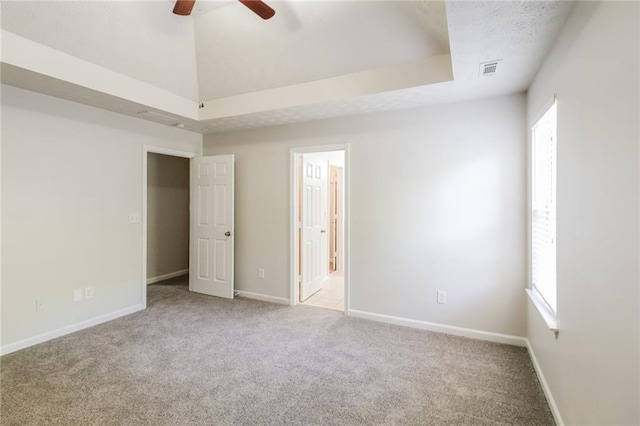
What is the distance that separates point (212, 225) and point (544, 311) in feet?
12.8

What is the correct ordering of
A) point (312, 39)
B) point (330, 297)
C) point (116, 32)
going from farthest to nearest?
point (330, 297)
point (312, 39)
point (116, 32)

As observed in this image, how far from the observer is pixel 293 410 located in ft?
6.59

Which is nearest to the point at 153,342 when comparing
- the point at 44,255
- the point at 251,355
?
the point at 251,355

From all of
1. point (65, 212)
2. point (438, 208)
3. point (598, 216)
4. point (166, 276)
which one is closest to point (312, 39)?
point (438, 208)

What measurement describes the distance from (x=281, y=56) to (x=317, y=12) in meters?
0.58

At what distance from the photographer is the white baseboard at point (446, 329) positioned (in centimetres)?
295

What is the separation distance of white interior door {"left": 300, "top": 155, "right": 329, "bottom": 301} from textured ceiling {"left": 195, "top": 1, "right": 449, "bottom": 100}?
4.33 feet

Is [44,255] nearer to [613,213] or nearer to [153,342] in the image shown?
[153,342]

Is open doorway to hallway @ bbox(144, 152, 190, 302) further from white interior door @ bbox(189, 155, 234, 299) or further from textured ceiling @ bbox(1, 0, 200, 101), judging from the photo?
textured ceiling @ bbox(1, 0, 200, 101)

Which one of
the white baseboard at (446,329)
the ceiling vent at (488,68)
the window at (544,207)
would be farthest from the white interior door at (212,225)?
the window at (544,207)

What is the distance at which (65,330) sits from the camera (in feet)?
10.3

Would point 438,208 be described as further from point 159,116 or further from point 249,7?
point 159,116

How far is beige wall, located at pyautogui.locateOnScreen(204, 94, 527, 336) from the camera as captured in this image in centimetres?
294

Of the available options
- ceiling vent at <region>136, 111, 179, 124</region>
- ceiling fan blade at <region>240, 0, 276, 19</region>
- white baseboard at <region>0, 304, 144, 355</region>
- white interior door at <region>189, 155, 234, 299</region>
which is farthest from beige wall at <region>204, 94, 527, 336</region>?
white baseboard at <region>0, 304, 144, 355</region>
